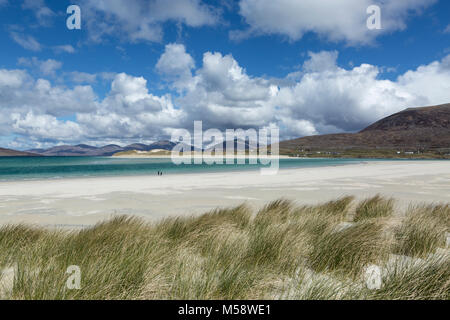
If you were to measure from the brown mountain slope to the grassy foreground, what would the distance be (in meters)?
160

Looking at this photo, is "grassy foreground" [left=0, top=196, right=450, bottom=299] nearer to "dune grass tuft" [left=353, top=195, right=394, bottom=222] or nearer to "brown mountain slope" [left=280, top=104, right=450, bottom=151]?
"dune grass tuft" [left=353, top=195, right=394, bottom=222]

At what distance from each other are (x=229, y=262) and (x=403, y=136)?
193m

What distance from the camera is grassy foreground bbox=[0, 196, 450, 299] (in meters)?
2.81

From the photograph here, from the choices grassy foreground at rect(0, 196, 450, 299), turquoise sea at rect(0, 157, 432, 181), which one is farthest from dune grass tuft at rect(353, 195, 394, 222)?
turquoise sea at rect(0, 157, 432, 181)

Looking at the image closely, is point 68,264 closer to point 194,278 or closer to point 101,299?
point 101,299

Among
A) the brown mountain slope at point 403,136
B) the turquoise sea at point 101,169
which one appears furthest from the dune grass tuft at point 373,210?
the brown mountain slope at point 403,136

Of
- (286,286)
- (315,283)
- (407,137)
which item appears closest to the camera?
(315,283)

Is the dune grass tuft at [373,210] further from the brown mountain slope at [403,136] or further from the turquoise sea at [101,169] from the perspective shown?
the brown mountain slope at [403,136]

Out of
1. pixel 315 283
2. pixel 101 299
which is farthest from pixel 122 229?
pixel 315 283

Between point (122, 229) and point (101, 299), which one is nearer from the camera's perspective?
point (101, 299)

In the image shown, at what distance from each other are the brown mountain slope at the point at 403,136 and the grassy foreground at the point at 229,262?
160 m

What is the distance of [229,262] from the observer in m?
3.46
